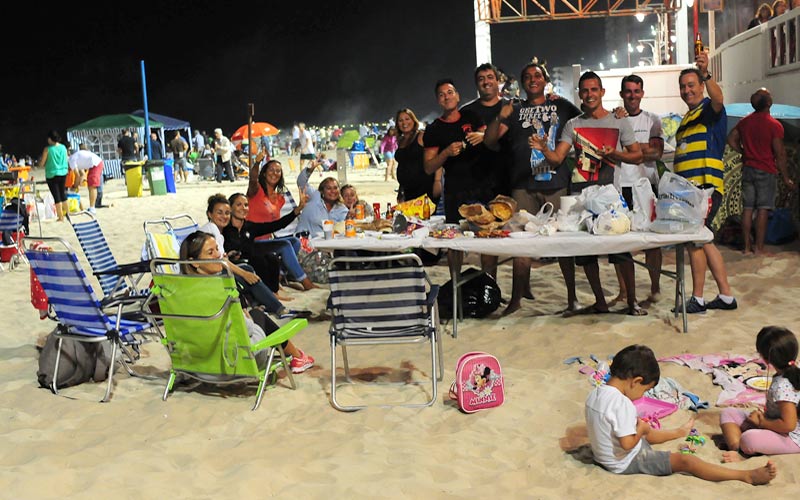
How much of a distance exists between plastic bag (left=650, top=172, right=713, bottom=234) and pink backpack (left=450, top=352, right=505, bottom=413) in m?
1.71

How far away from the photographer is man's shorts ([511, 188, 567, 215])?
6.01 metres

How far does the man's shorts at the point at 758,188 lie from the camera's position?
776cm

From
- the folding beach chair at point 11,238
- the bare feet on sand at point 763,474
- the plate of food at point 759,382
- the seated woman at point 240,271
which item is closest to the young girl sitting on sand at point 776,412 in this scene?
the bare feet on sand at point 763,474

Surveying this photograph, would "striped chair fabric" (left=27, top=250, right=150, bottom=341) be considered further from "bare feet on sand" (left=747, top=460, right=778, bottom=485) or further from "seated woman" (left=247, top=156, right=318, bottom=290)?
"bare feet on sand" (left=747, top=460, right=778, bottom=485)

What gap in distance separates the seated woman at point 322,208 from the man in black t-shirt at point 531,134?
187 centimetres

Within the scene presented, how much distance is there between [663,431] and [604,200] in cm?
209

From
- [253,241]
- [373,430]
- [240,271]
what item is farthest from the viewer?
[253,241]

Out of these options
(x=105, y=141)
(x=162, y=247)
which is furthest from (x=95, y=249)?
(x=105, y=141)

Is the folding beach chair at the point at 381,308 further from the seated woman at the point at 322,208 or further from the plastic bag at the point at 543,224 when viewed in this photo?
Result: the seated woman at the point at 322,208

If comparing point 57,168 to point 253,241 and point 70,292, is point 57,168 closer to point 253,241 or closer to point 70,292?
point 253,241

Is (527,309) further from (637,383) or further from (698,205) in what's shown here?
(637,383)

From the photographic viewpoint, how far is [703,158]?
19.4 feet

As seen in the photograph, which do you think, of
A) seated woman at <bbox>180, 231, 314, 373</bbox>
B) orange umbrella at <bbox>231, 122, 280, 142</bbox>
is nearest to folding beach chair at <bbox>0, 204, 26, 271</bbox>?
seated woman at <bbox>180, 231, 314, 373</bbox>

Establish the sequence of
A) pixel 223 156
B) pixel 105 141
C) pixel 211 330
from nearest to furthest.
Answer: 1. pixel 211 330
2. pixel 223 156
3. pixel 105 141
